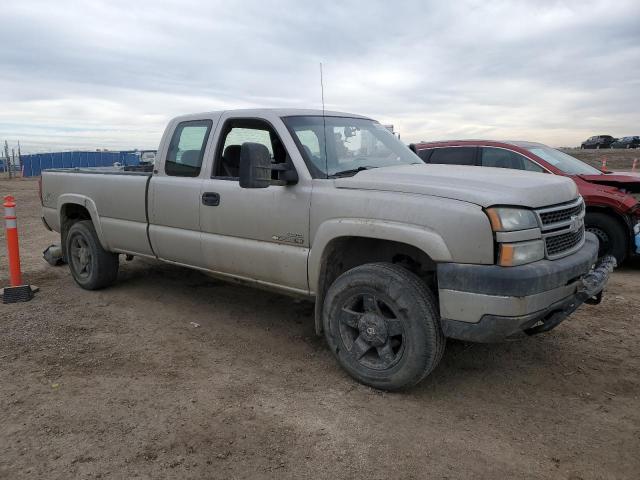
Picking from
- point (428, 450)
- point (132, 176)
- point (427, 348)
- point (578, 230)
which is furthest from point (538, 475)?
point (132, 176)

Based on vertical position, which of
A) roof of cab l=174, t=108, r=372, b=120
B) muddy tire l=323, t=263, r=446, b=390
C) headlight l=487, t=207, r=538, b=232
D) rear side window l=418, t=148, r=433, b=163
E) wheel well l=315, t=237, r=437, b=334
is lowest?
muddy tire l=323, t=263, r=446, b=390

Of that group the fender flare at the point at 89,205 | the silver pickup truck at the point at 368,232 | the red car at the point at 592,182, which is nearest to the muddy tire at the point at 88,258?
the fender flare at the point at 89,205

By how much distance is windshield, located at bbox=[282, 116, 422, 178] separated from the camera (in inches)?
160

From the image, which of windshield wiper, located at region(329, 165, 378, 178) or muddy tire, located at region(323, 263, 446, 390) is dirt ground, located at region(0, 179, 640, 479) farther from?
windshield wiper, located at region(329, 165, 378, 178)

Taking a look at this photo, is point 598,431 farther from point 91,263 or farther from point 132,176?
point 91,263

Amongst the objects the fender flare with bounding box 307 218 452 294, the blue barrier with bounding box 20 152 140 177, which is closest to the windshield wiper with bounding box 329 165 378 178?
the fender flare with bounding box 307 218 452 294

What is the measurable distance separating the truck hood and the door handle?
1.22 metres

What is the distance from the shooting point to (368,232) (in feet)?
11.4

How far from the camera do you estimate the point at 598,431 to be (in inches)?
123

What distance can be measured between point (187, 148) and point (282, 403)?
264 cm

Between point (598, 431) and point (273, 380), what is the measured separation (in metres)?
2.11

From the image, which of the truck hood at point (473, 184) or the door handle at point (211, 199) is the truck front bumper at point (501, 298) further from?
the door handle at point (211, 199)

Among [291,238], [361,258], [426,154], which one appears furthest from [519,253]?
[426,154]

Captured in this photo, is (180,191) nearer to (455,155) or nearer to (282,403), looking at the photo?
(282,403)
